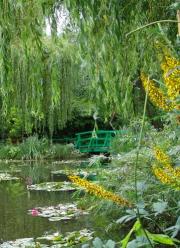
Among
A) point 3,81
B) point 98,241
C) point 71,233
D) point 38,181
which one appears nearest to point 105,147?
point 38,181

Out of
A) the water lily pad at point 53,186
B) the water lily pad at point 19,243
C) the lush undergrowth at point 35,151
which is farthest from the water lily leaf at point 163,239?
the lush undergrowth at point 35,151

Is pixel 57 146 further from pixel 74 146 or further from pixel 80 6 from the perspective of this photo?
pixel 80 6

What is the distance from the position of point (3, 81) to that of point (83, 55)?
0.61m

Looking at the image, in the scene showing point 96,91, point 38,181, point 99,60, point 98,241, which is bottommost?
point 38,181

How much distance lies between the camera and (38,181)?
28.4 ft

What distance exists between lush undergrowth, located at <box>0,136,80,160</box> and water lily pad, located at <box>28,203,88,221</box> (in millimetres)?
7451

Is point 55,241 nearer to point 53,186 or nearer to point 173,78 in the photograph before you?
point 173,78

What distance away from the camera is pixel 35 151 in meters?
13.3

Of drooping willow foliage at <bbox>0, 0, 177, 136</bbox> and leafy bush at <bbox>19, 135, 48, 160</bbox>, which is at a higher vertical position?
drooping willow foliage at <bbox>0, 0, 177, 136</bbox>

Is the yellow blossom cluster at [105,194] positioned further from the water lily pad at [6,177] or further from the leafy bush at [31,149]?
the leafy bush at [31,149]

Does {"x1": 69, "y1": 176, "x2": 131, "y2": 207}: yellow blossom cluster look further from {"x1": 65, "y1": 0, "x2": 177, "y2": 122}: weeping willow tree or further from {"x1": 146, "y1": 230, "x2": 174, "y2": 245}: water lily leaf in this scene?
{"x1": 65, "y1": 0, "x2": 177, "y2": 122}: weeping willow tree

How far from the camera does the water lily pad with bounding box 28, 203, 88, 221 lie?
209 inches

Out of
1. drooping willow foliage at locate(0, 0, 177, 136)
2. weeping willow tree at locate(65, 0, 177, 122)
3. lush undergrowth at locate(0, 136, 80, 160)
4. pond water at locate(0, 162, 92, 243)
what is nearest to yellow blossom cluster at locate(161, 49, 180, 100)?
drooping willow foliage at locate(0, 0, 177, 136)

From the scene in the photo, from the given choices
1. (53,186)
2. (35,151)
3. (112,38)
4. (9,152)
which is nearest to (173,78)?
(112,38)
